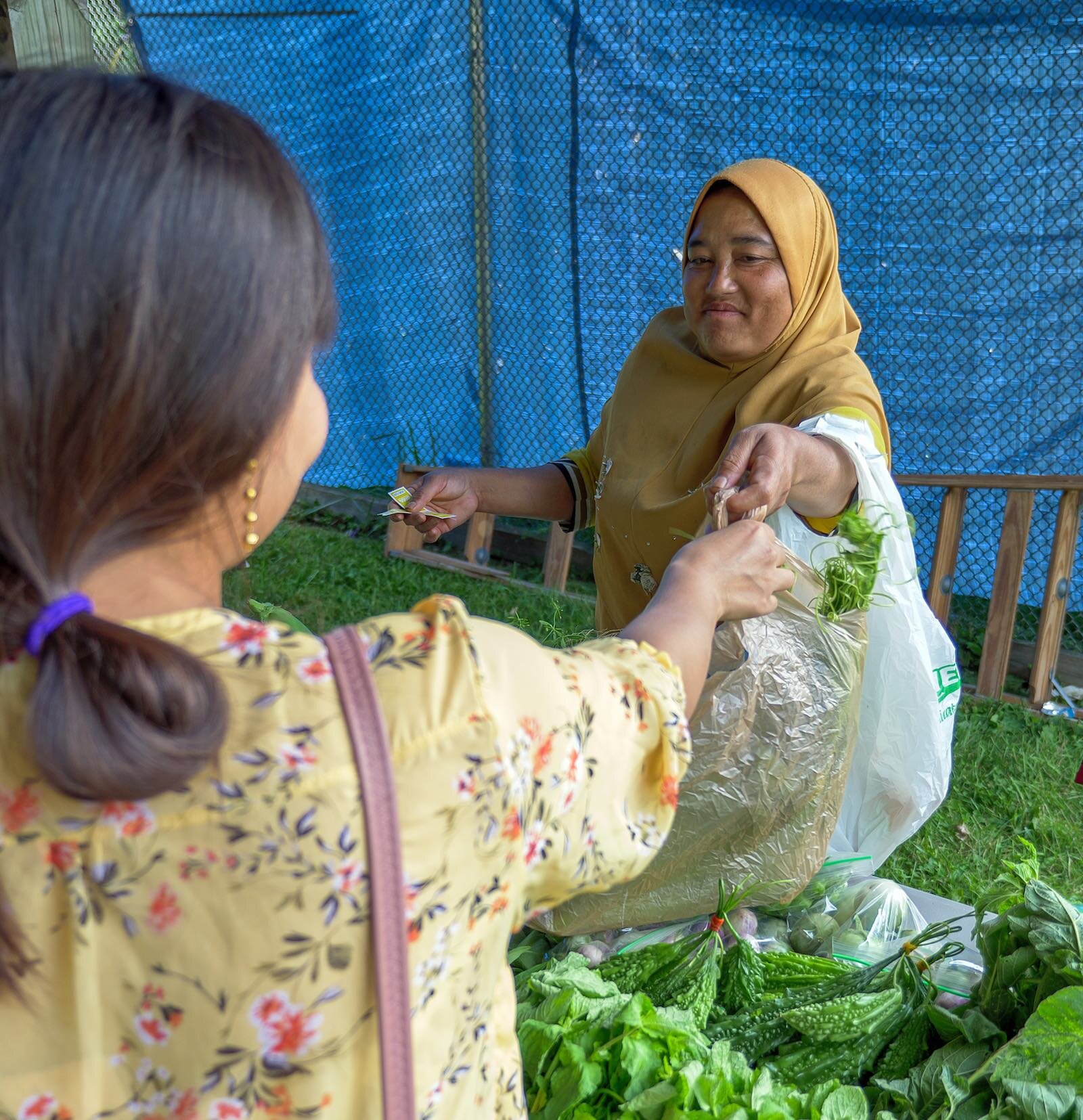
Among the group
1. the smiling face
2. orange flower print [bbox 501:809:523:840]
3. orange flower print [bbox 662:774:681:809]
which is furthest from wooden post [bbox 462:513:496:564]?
orange flower print [bbox 501:809:523:840]

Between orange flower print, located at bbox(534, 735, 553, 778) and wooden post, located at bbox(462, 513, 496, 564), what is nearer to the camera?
orange flower print, located at bbox(534, 735, 553, 778)

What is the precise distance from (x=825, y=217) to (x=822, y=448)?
64cm

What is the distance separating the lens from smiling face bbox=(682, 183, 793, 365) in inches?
78.5

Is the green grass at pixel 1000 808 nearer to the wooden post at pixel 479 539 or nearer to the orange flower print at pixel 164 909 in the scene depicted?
the wooden post at pixel 479 539

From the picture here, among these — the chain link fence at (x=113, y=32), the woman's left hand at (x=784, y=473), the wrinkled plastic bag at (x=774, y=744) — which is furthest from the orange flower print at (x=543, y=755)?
the chain link fence at (x=113, y=32)

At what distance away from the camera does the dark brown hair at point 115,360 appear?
62 centimetres

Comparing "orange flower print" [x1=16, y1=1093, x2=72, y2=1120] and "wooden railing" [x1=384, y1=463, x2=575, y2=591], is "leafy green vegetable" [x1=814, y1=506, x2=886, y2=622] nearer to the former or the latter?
"orange flower print" [x1=16, y1=1093, x2=72, y2=1120]

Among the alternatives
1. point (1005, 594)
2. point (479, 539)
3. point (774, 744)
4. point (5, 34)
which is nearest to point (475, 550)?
point (479, 539)

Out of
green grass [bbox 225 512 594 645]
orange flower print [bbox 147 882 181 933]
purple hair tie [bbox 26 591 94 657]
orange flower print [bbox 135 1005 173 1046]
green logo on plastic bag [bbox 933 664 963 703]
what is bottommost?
green grass [bbox 225 512 594 645]

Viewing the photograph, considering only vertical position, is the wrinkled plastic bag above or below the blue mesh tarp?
below

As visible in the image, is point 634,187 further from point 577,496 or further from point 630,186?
point 577,496

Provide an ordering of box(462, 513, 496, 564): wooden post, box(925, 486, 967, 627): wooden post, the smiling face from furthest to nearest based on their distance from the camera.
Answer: box(462, 513, 496, 564): wooden post
box(925, 486, 967, 627): wooden post
the smiling face

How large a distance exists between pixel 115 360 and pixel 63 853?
1.02 ft

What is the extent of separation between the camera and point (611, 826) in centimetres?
82
